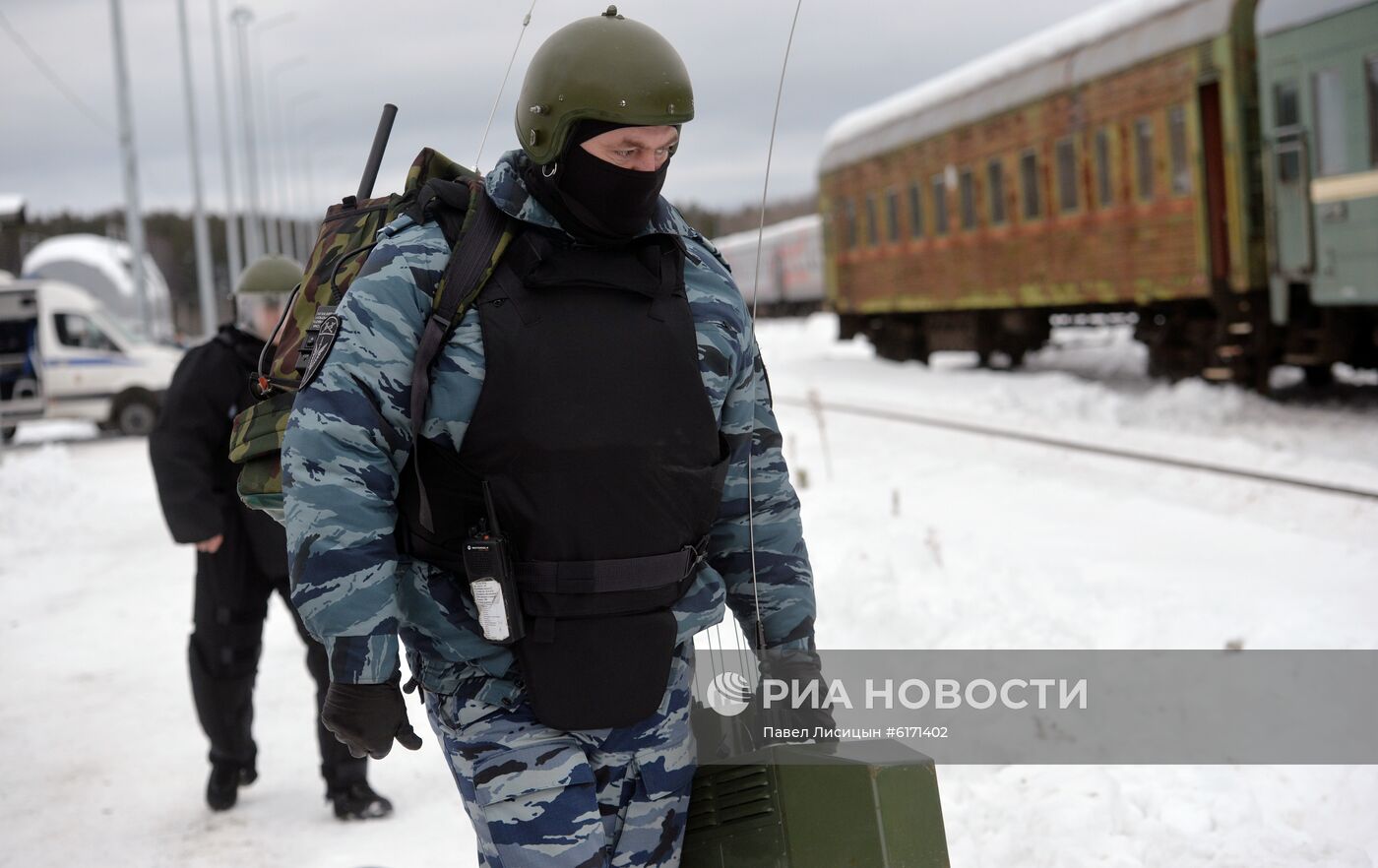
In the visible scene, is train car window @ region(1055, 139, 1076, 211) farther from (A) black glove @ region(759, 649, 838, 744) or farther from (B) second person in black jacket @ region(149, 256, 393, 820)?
(A) black glove @ region(759, 649, 838, 744)

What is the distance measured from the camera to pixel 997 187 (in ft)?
61.2

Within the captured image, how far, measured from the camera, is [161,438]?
4.84m

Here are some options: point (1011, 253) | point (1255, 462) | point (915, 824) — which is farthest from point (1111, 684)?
point (1011, 253)

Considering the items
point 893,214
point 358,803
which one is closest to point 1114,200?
point 893,214

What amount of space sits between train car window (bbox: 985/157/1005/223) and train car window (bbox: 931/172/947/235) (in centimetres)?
145

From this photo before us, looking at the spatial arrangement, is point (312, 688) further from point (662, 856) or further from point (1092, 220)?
point (1092, 220)

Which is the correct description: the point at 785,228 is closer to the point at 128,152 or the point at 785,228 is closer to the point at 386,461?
the point at 128,152

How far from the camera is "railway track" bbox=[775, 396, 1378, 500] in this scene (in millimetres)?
8727

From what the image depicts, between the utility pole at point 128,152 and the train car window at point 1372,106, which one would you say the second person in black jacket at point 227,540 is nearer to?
the train car window at point 1372,106

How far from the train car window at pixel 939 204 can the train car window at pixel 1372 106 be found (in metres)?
9.01

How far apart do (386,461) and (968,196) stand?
18043 millimetres

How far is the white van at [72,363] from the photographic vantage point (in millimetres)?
21906

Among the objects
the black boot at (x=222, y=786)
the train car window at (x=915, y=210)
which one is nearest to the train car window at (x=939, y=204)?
the train car window at (x=915, y=210)

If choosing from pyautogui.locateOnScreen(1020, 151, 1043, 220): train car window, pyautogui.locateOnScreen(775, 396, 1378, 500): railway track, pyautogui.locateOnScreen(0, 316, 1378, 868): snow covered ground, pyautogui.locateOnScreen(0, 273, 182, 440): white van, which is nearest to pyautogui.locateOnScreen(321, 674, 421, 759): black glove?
pyautogui.locateOnScreen(0, 316, 1378, 868): snow covered ground
